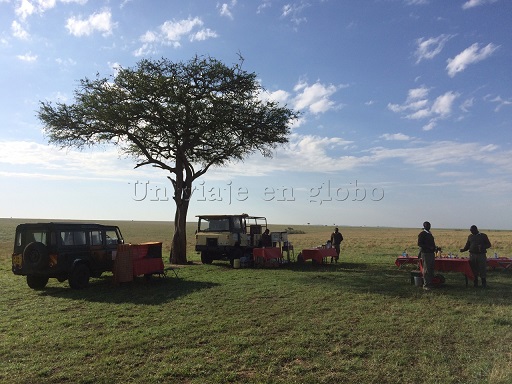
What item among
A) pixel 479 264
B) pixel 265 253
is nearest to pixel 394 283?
pixel 479 264

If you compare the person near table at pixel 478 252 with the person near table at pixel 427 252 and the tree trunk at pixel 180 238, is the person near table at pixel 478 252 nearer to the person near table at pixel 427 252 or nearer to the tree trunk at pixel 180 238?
the person near table at pixel 427 252

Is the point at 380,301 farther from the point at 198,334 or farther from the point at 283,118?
the point at 283,118

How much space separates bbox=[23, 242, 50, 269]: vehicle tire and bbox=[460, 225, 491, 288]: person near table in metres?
12.7

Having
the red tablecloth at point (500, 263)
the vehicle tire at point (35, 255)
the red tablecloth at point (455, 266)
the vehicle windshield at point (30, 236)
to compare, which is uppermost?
the vehicle windshield at point (30, 236)

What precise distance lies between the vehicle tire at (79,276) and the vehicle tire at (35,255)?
2.90 feet

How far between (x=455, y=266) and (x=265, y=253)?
27.6 ft

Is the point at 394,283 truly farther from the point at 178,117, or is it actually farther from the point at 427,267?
the point at 178,117

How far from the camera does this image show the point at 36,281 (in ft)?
44.0

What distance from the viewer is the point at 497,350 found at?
6.33 metres

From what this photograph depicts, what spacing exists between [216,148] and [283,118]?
4.28 m

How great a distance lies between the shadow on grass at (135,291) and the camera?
11.3 meters

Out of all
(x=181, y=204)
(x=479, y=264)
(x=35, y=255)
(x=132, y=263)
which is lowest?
(x=479, y=264)

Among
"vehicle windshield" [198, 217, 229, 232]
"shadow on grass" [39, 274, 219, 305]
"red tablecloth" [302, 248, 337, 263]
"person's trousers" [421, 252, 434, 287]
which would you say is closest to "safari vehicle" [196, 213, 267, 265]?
"vehicle windshield" [198, 217, 229, 232]

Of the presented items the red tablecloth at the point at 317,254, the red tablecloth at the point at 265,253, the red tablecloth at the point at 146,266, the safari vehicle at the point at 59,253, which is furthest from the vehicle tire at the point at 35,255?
the red tablecloth at the point at 317,254
